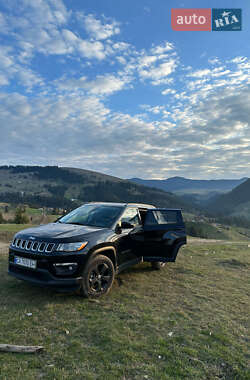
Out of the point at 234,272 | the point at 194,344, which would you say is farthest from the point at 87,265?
the point at 234,272

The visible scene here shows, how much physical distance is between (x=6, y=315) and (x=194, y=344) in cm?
303

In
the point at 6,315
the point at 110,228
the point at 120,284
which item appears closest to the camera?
the point at 6,315

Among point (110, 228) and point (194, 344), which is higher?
point (110, 228)

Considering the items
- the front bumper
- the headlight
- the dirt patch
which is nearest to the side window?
the headlight

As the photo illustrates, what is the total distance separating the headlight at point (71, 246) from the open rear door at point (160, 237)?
2089 mm

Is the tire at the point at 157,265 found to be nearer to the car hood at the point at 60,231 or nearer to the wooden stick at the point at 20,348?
the car hood at the point at 60,231

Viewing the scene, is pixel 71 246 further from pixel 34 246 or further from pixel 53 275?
pixel 34 246

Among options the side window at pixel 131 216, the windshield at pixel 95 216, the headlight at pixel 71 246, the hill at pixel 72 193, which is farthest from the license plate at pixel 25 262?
the hill at pixel 72 193

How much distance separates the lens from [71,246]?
446 centimetres

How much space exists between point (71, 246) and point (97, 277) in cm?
95

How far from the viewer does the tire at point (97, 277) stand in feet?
15.1

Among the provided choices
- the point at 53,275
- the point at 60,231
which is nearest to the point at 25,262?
the point at 53,275

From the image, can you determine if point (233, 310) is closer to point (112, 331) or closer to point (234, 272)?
point (112, 331)

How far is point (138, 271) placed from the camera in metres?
7.08
